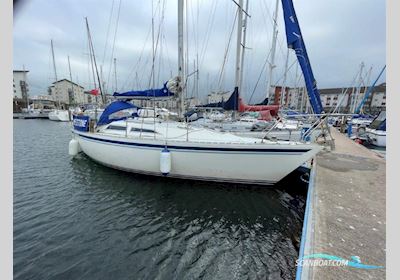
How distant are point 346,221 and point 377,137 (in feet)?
56.7

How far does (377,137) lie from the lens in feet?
52.3

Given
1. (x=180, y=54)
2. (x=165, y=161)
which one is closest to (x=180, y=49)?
(x=180, y=54)

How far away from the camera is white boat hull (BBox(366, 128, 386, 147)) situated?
1570 cm

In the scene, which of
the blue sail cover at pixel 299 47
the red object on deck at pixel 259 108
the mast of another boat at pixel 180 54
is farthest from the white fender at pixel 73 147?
the blue sail cover at pixel 299 47

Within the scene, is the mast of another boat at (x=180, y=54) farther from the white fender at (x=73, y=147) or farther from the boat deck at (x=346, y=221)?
the white fender at (x=73, y=147)

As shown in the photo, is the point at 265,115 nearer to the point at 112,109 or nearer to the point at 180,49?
the point at 180,49

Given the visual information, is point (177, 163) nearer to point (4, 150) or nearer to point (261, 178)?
point (261, 178)

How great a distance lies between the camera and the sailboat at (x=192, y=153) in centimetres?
585

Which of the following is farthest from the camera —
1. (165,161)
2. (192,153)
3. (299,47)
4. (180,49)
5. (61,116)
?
(61,116)

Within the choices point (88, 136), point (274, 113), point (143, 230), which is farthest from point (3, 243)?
point (274, 113)

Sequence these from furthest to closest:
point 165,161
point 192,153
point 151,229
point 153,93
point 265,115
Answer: point 265,115
point 153,93
point 192,153
point 165,161
point 151,229

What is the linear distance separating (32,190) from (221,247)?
238 inches

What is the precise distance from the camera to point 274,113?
13492 millimetres

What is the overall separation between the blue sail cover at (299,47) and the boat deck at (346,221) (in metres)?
3.52
